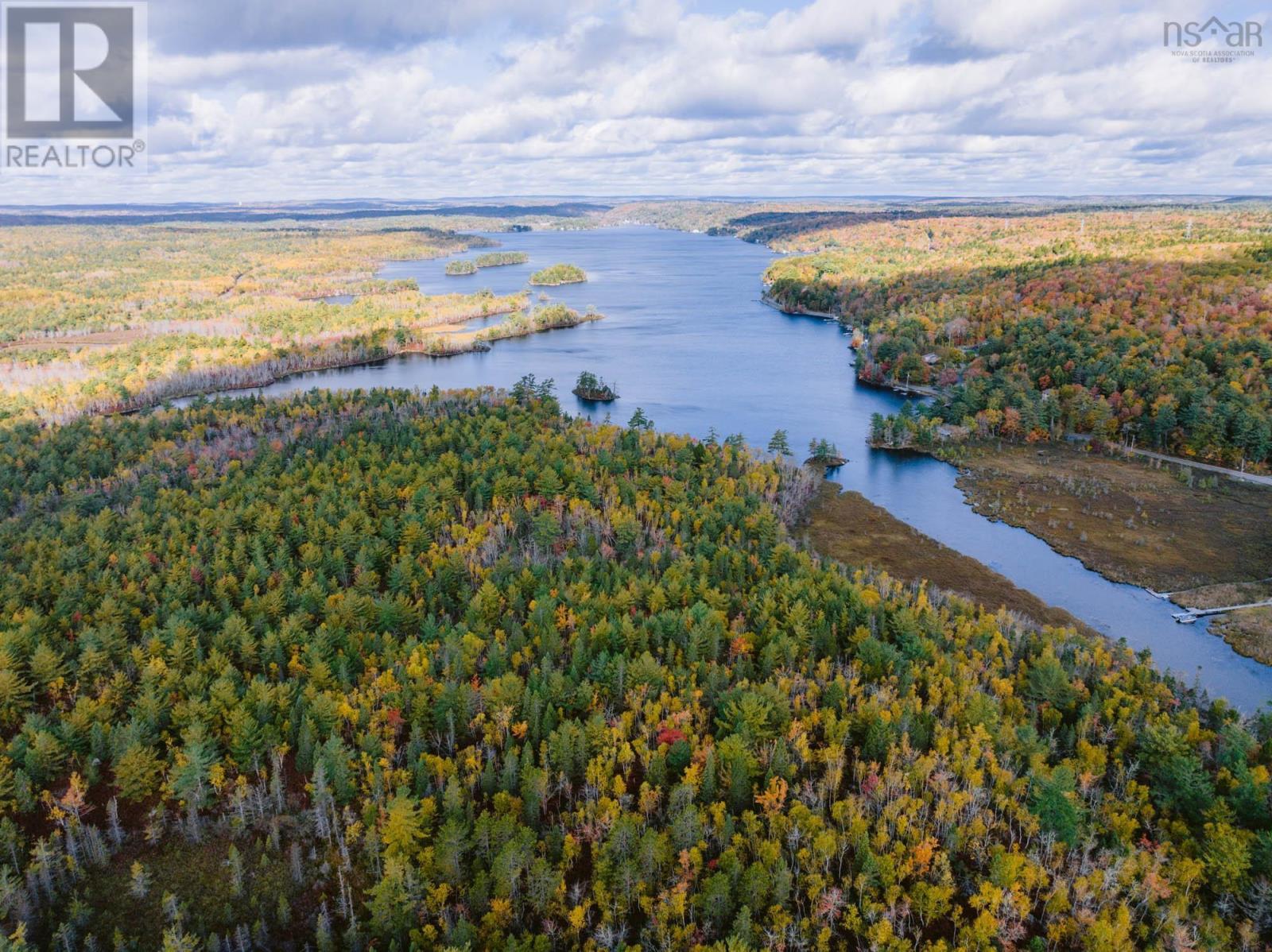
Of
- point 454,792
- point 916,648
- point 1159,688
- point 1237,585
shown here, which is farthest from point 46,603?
point 1237,585

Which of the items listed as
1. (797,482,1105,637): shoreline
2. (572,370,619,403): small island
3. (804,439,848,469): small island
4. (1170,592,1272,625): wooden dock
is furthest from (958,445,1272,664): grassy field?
(572,370,619,403): small island

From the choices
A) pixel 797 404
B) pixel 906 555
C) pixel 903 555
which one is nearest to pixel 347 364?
pixel 797 404

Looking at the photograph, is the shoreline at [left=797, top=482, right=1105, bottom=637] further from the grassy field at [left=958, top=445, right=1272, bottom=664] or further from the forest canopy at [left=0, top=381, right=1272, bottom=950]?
the grassy field at [left=958, top=445, right=1272, bottom=664]

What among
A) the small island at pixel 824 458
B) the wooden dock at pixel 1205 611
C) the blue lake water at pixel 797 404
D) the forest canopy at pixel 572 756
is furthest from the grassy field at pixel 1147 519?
the forest canopy at pixel 572 756

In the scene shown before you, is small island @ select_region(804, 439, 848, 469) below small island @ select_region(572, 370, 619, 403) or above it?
below

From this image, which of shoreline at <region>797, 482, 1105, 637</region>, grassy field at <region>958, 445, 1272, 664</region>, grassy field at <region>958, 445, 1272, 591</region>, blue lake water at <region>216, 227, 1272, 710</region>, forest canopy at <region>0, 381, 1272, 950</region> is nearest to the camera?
forest canopy at <region>0, 381, 1272, 950</region>
